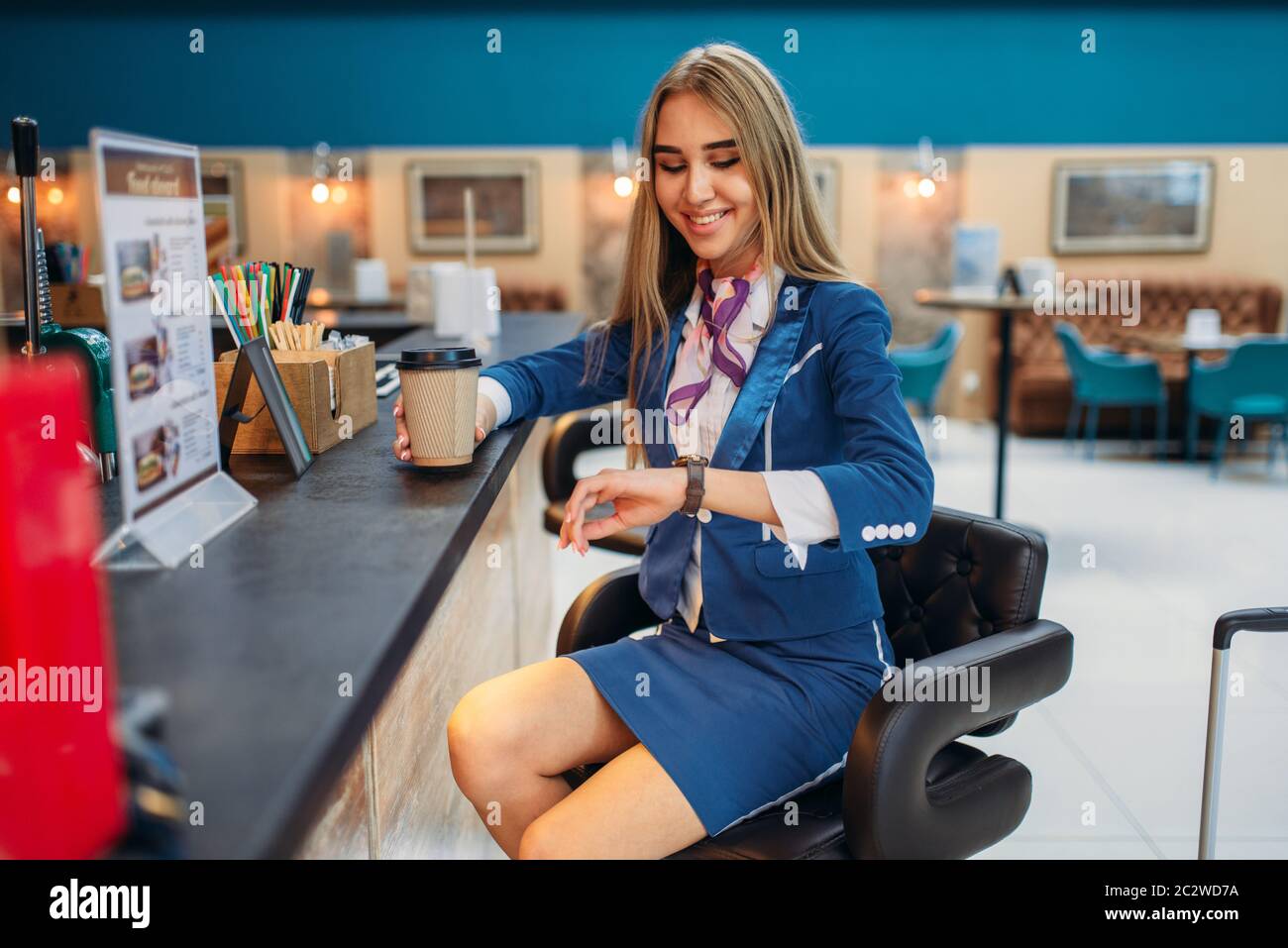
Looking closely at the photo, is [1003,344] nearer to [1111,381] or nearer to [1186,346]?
[1186,346]

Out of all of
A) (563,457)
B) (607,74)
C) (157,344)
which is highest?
(607,74)

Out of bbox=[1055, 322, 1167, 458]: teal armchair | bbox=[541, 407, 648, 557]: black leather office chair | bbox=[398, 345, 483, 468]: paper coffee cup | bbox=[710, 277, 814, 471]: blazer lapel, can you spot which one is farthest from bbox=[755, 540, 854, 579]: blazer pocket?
bbox=[1055, 322, 1167, 458]: teal armchair

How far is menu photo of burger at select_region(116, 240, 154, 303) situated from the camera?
931mm

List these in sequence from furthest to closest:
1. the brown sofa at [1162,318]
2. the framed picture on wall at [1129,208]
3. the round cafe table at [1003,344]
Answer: the framed picture on wall at [1129,208]
the brown sofa at [1162,318]
the round cafe table at [1003,344]

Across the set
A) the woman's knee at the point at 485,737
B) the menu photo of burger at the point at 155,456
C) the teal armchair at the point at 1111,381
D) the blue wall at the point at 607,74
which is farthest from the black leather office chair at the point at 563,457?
the teal armchair at the point at 1111,381

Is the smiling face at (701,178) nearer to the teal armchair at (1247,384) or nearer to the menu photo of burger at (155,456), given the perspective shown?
the menu photo of burger at (155,456)

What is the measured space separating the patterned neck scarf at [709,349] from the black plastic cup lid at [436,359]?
0.39 metres

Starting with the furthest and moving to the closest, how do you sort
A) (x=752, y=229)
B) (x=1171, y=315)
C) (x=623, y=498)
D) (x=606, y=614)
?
1. (x=1171, y=315)
2. (x=606, y=614)
3. (x=752, y=229)
4. (x=623, y=498)

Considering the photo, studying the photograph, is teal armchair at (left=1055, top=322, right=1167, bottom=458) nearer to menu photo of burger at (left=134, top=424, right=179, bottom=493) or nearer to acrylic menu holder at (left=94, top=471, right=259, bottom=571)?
acrylic menu holder at (left=94, top=471, right=259, bottom=571)

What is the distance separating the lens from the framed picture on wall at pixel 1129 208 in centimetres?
920

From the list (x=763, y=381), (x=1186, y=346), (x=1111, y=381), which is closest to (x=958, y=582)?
(x=763, y=381)

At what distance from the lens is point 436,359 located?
4.64 ft

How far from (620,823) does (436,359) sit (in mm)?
621
